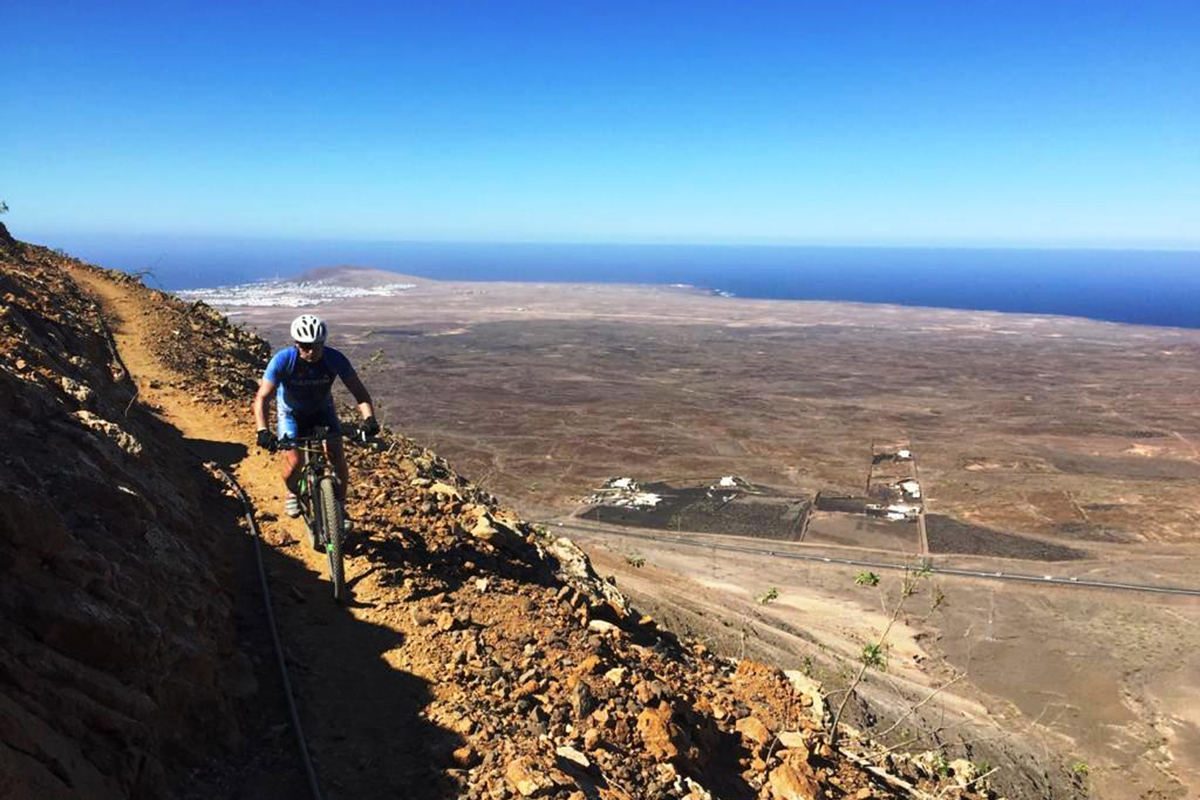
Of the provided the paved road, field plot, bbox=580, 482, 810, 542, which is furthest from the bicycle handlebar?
field plot, bbox=580, 482, 810, 542

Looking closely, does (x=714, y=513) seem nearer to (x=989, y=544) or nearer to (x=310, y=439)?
(x=989, y=544)

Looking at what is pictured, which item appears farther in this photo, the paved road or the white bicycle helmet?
the paved road

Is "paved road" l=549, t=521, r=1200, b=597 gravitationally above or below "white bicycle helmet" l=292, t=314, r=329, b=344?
below

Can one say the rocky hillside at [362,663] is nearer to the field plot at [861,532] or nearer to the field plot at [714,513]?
the field plot at [861,532]

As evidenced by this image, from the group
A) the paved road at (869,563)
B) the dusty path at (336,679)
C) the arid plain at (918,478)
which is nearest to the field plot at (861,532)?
the arid plain at (918,478)

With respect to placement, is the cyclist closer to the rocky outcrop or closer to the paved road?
the rocky outcrop

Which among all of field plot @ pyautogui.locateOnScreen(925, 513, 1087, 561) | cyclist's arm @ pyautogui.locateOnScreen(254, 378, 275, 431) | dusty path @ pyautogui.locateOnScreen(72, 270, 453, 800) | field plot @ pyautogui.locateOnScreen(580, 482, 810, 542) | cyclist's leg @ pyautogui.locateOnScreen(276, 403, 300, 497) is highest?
cyclist's arm @ pyautogui.locateOnScreen(254, 378, 275, 431)
